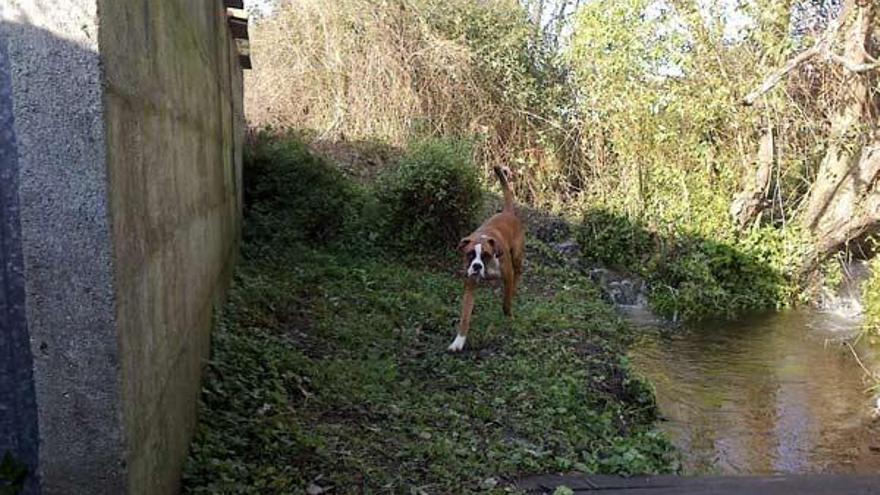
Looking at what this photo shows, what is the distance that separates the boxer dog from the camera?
19.9ft

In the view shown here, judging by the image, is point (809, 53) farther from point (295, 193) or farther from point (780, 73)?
point (295, 193)

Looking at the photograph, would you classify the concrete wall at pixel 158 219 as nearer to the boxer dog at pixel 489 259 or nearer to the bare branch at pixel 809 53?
the boxer dog at pixel 489 259

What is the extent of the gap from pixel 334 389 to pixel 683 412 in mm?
2862

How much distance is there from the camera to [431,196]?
934cm

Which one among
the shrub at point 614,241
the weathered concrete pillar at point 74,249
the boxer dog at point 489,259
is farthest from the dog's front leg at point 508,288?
the weathered concrete pillar at point 74,249

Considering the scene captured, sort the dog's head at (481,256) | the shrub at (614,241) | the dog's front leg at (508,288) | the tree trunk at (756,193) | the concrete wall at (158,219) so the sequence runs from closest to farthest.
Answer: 1. the concrete wall at (158,219)
2. the dog's head at (481,256)
3. the dog's front leg at (508,288)
4. the tree trunk at (756,193)
5. the shrub at (614,241)

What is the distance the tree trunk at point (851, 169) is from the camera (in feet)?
29.1

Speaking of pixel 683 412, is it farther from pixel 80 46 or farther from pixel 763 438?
pixel 80 46

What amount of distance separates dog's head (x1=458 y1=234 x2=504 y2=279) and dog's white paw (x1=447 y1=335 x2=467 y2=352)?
0.54 m

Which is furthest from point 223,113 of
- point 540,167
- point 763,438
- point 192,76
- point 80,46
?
point 540,167

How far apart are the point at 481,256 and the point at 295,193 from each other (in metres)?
4.18

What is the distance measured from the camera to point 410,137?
41.1 feet

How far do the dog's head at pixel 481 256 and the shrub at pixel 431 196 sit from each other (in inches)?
116

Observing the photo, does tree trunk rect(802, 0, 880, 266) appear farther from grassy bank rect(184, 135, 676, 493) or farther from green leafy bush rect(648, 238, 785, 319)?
grassy bank rect(184, 135, 676, 493)
